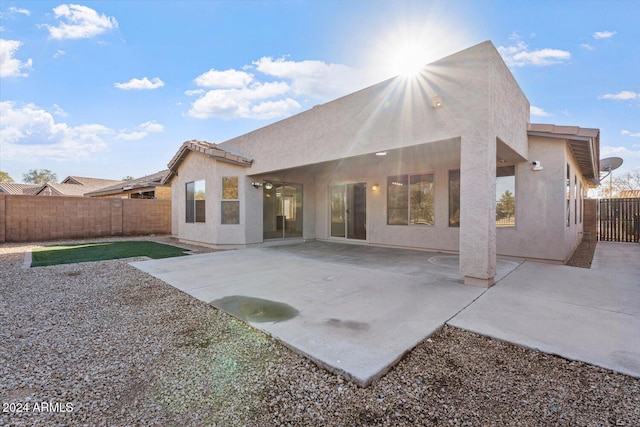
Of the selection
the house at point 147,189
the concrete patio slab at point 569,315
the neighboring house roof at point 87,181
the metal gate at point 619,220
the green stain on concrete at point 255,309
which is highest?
the neighboring house roof at point 87,181

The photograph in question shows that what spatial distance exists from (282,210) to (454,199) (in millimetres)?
6662

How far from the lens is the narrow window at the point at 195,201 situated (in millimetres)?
12046

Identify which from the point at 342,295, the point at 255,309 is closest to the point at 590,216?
the point at 342,295

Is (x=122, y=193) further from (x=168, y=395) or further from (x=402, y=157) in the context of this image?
(x=168, y=395)

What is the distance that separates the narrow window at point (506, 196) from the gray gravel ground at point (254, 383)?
620 cm

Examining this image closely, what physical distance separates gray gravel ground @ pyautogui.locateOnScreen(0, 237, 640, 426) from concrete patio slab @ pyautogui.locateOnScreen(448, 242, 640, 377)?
0.29 meters

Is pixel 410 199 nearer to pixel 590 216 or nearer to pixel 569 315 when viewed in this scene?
pixel 569 315

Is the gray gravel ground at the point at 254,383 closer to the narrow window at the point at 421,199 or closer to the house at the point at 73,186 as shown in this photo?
the narrow window at the point at 421,199

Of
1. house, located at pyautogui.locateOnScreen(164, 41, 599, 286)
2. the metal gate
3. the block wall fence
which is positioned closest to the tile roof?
the block wall fence

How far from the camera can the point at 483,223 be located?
519 centimetres

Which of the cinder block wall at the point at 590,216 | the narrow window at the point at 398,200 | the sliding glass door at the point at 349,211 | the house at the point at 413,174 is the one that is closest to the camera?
the house at the point at 413,174

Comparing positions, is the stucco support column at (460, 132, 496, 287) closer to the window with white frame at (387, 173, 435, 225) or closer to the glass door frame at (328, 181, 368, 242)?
the window with white frame at (387, 173, 435, 225)

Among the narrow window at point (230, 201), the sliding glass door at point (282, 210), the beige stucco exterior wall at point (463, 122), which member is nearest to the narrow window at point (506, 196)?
the beige stucco exterior wall at point (463, 122)

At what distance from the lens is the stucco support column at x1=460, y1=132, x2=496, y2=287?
5168 millimetres
